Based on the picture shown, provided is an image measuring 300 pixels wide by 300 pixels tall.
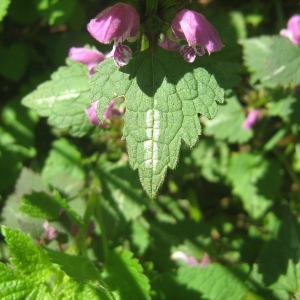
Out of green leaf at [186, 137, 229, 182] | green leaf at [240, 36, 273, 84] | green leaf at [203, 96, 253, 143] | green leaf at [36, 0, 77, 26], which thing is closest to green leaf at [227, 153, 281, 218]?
green leaf at [186, 137, 229, 182]

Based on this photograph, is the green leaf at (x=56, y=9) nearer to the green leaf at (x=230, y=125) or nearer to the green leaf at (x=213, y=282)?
the green leaf at (x=230, y=125)

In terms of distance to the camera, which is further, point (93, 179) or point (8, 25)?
point (8, 25)

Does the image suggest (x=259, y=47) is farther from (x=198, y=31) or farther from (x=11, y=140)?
(x=11, y=140)

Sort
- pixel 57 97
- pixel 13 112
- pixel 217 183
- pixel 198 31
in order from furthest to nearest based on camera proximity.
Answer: pixel 217 183, pixel 13 112, pixel 57 97, pixel 198 31

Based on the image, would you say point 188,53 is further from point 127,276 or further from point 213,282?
point 213,282

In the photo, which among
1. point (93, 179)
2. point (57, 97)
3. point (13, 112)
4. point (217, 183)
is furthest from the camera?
point (217, 183)

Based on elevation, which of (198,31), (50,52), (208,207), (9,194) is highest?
(198,31)

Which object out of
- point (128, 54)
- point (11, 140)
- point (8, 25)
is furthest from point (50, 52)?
point (128, 54)

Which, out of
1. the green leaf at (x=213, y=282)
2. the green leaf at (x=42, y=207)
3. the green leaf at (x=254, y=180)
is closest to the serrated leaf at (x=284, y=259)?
the green leaf at (x=213, y=282)
